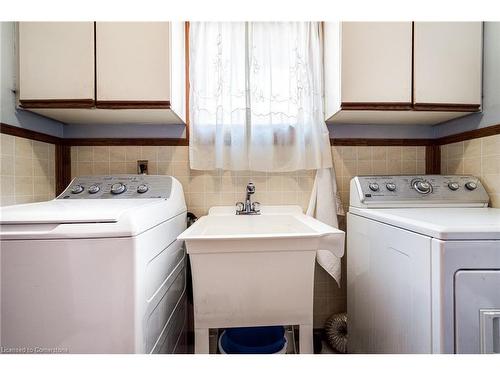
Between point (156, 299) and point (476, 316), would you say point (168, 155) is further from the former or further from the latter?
point (476, 316)

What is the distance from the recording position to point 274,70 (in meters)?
1.62

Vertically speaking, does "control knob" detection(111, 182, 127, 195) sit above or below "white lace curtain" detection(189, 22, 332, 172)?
below

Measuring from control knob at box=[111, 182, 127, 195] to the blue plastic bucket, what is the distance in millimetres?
942

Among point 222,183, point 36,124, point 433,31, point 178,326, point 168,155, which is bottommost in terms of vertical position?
point 178,326

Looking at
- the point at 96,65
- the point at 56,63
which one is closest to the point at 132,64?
the point at 96,65

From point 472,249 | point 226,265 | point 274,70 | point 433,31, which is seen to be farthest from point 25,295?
point 433,31

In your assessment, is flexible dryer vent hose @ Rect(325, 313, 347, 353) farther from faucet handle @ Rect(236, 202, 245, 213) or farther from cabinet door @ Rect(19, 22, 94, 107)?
cabinet door @ Rect(19, 22, 94, 107)

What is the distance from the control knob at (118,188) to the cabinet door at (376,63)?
130 cm

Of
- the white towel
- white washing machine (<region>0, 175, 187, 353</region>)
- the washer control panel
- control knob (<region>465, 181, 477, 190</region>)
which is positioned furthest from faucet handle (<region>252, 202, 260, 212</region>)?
control knob (<region>465, 181, 477, 190</region>)

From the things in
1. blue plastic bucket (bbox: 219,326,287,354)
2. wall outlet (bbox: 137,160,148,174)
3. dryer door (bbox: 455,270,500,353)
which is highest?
wall outlet (bbox: 137,160,148,174)

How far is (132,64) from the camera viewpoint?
4.24 ft

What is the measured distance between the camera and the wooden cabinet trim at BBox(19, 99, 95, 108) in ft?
4.24
